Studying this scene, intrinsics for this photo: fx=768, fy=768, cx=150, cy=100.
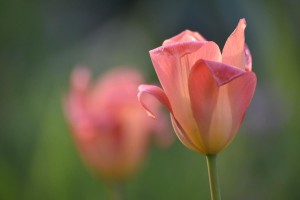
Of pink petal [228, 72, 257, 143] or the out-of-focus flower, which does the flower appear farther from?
the out-of-focus flower

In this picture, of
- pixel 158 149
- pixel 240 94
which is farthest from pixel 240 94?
pixel 158 149

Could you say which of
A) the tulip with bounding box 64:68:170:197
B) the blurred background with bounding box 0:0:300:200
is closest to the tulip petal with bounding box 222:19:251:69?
the tulip with bounding box 64:68:170:197

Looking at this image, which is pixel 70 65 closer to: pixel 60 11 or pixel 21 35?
pixel 21 35

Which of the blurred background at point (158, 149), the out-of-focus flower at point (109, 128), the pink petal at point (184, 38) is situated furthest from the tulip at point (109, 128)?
the pink petal at point (184, 38)

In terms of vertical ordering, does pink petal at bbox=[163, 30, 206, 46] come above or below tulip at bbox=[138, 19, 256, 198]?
above

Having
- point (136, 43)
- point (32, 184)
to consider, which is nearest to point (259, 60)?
point (136, 43)

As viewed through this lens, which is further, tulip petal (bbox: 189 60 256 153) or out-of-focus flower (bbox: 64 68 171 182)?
out-of-focus flower (bbox: 64 68 171 182)

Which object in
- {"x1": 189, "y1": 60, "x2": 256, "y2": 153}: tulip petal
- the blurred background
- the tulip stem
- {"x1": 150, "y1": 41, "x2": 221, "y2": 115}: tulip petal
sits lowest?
the blurred background
